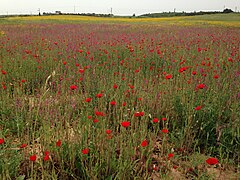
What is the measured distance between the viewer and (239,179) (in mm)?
2117

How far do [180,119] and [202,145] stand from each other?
44cm

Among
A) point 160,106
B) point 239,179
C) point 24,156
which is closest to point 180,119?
point 160,106

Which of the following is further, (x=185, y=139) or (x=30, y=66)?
(x=30, y=66)

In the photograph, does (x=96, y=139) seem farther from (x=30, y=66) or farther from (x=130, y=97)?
(x=30, y=66)

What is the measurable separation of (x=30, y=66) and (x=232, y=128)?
4.02 metres

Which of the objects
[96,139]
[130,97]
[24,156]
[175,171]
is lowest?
[175,171]

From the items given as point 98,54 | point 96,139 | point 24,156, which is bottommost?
point 24,156

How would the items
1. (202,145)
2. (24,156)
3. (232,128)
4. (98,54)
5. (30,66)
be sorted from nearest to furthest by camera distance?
(24,156), (232,128), (202,145), (30,66), (98,54)

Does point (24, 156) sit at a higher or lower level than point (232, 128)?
lower

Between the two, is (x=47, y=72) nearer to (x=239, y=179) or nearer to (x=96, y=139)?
(x=96, y=139)

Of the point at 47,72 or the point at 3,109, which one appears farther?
the point at 47,72

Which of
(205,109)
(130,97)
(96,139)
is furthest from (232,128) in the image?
(96,139)

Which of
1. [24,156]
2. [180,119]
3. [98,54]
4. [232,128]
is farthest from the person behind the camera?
[98,54]

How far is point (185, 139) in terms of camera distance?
270cm
